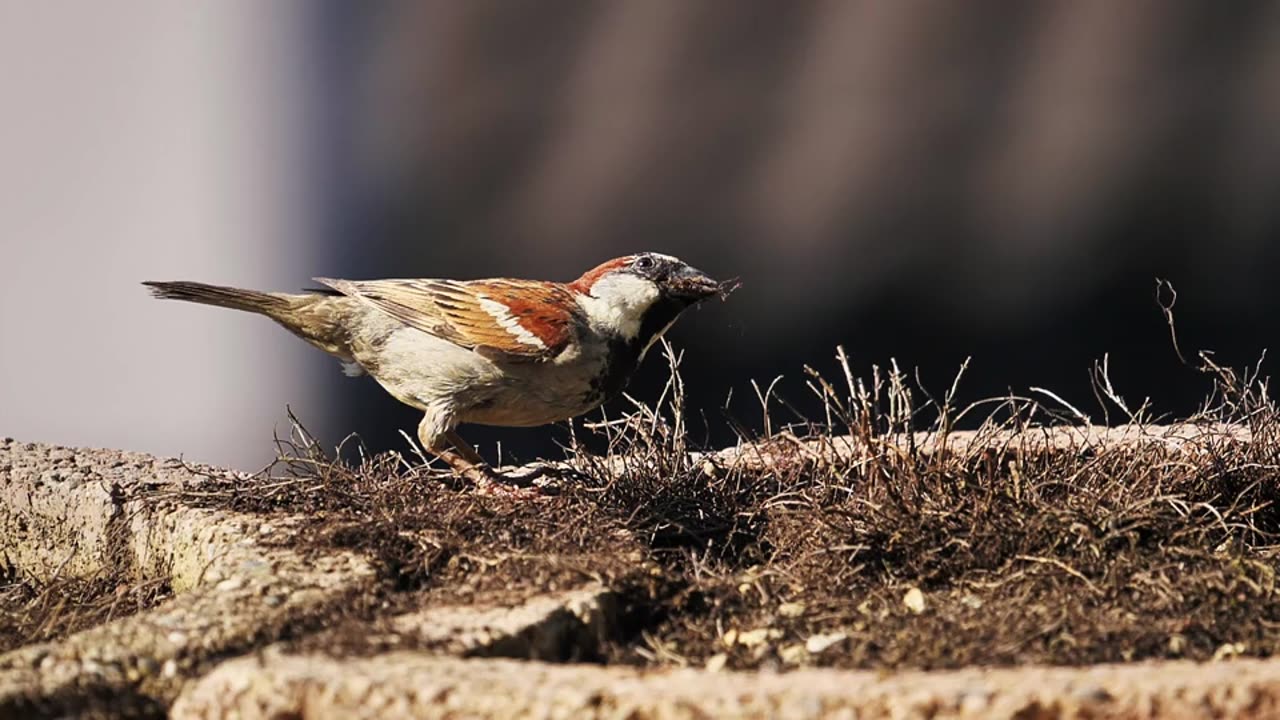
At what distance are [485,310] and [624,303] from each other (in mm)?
363

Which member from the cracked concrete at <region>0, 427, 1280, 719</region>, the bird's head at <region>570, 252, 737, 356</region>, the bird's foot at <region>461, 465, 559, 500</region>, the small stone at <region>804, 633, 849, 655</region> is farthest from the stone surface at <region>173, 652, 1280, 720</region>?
the bird's head at <region>570, 252, 737, 356</region>

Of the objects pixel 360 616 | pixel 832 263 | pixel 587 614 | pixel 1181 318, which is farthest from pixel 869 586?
pixel 1181 318

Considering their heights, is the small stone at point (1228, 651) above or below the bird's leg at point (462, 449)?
below

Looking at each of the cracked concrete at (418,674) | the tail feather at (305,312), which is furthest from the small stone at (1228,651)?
the tail feather at (305,312)

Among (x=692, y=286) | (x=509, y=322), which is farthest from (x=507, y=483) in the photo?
(x=692, y=286)

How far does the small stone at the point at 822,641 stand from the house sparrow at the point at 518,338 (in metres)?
1.19

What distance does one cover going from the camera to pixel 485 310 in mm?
3830

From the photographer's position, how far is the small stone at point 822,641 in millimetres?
2633

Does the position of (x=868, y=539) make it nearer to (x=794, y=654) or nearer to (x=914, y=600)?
(x=914, y=600)

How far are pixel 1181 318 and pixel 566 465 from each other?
10.8ft

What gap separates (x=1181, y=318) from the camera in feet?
19.6

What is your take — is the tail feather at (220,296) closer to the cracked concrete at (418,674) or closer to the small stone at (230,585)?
the cracked concrete at (418,674)

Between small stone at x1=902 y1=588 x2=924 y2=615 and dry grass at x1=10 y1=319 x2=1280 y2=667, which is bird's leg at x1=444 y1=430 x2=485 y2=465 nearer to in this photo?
dry grass at x1=10 y1=319 x2=1280 y2=667

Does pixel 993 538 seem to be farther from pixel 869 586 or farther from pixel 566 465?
pixel 566 465
